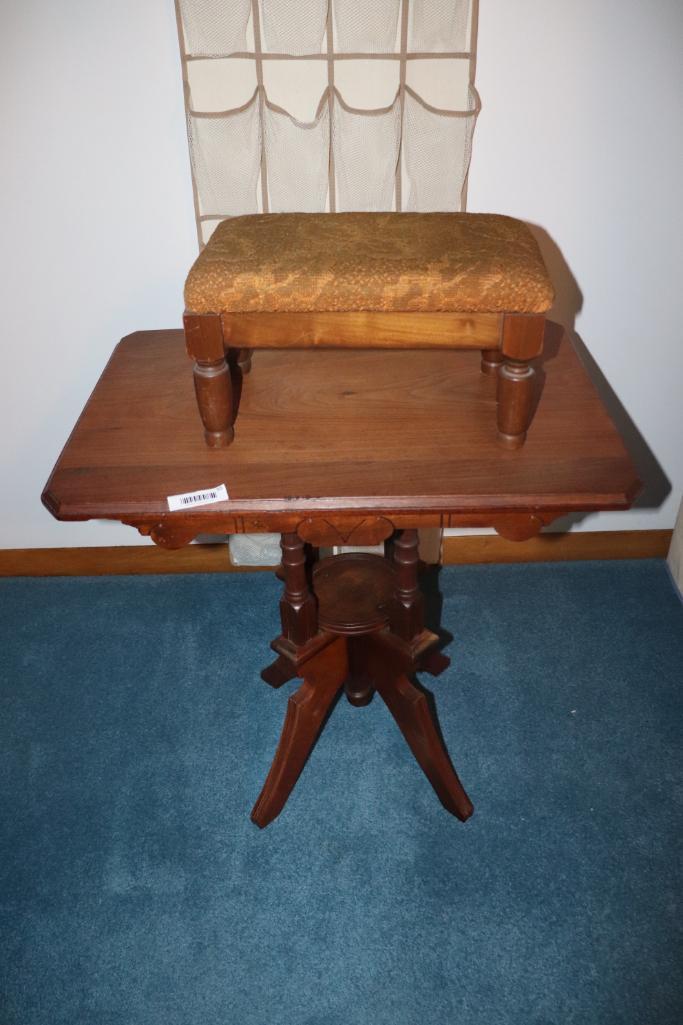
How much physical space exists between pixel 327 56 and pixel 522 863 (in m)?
1.84

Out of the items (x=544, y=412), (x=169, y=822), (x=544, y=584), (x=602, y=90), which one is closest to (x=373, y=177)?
(x=602, y=90)

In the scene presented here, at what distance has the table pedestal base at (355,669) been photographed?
1.96 meters

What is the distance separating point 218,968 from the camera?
5.93ft

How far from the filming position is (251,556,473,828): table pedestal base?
6.44 ft

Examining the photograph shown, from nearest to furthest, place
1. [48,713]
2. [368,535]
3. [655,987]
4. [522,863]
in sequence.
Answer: [368,535] → [655,987] → [522,863] → [48,713]

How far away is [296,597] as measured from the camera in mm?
1882

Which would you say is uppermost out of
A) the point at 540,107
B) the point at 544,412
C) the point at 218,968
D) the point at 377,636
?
the point at 540,107

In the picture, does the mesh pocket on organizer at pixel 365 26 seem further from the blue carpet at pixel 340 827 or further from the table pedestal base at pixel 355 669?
the blue carpet at pixel 340 827

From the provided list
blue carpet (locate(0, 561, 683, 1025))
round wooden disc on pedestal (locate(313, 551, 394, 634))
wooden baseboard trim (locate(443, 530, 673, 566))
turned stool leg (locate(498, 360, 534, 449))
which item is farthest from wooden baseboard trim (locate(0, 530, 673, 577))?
turned stool leg (locate(498, 360, 534, 449))

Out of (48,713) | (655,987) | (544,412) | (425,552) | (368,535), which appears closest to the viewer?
(368,535)

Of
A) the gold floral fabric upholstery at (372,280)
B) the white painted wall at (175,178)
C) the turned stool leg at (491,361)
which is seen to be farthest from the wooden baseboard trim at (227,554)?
the gold floral fabric upholstery at (372,280)

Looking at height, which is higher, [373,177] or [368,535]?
[373,177]

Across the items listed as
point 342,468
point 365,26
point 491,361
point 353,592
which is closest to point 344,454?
point 342,468

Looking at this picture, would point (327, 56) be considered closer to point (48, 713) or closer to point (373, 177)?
point (373, 177)
